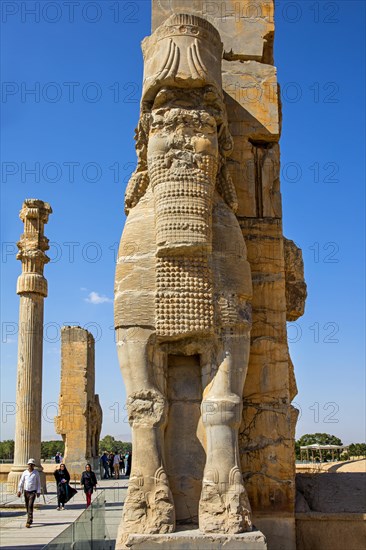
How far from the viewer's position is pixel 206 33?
4.79 m

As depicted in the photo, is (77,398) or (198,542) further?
(77,398)

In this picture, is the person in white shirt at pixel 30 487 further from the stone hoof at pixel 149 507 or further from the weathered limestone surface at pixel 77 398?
the weathered limestone surface at pixel 77 398

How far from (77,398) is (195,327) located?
19192 millimetres

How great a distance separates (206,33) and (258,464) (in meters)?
3.14

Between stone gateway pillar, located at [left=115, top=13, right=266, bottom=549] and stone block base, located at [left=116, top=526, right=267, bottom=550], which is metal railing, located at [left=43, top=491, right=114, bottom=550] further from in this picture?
stone gateway pillar, located at [left=115, top=13, right=266, bottom=549]

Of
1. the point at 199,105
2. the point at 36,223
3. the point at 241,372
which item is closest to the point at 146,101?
the point at 199,105

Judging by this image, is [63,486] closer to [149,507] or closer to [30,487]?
[30,487]

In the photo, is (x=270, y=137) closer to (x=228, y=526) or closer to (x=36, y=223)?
(x=228, y=526)

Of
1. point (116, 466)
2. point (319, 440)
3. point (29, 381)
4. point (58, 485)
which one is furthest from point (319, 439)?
point (58, 485)

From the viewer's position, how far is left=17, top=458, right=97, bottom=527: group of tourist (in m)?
11.1

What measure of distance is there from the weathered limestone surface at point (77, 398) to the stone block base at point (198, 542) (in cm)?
1881

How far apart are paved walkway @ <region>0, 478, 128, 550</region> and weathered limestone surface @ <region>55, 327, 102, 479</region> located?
6.00m

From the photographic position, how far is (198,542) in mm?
4043

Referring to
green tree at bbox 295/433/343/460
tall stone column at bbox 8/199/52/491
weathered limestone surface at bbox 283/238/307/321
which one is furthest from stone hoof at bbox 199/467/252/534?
green tree at bbox 295/433/343/460
